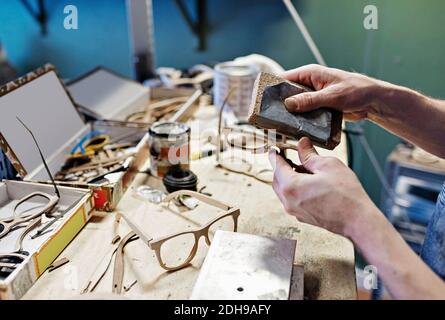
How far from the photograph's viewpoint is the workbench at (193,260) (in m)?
0.69

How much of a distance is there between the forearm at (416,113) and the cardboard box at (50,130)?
1.82ft

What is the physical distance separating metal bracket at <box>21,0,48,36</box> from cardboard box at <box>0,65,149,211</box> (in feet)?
4.15

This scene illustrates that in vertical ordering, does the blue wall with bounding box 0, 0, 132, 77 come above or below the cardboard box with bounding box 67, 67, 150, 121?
above

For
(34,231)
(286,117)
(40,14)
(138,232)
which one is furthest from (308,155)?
(40,14)

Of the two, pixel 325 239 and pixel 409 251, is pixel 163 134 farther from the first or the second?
pixel 409 251

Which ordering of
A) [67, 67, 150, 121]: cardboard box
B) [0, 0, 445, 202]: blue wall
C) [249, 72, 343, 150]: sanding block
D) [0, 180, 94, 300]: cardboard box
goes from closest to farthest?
[0, 180, 94, 300]: cardboard box → [249, 72, 343, 150]: sanding block → [67, 67, 150, 121]: cardboard box → [0, 0, 445, 202]: blue wall

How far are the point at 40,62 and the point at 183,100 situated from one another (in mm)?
1234

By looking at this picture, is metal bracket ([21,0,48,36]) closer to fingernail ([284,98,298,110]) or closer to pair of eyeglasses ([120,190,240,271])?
pair of eyeglasses ([120,190,240,271])

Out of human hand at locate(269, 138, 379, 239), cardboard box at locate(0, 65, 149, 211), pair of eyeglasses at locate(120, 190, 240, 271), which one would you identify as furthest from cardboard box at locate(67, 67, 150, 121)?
human hand at locate(269, 138, 379, 239)

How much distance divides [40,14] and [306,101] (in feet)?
6.20

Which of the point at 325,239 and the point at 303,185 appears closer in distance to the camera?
the point at 303,185

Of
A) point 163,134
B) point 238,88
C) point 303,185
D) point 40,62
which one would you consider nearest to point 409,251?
point 303,185

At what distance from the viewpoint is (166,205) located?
0.93 m

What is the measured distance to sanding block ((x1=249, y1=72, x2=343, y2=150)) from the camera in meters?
0.78
